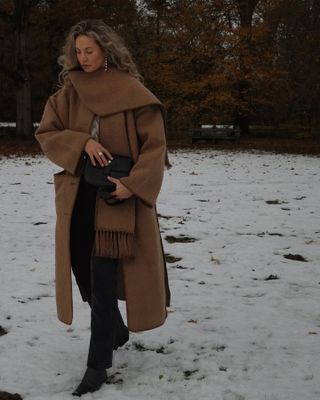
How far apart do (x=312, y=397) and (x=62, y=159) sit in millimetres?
1947

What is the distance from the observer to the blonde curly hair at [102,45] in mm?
2623

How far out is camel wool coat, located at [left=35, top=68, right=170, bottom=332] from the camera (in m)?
2.65

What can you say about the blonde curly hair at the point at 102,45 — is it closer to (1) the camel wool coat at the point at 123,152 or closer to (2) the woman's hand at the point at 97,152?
(1) the camel wool coat at the point at 123,152

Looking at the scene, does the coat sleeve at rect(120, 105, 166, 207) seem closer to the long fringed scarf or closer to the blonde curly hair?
the long fringed scarf

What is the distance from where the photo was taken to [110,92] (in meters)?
2.65

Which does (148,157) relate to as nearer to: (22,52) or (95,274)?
(95,274)

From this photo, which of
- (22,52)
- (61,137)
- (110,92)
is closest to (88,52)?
(110,92)

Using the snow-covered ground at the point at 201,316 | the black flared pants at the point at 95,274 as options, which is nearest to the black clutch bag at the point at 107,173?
the black flared pants at the point at 95,274

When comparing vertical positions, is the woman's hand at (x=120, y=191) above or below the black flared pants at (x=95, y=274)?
above

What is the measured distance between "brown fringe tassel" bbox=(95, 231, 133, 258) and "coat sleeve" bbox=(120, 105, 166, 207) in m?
0.22

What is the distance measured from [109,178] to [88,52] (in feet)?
2.20

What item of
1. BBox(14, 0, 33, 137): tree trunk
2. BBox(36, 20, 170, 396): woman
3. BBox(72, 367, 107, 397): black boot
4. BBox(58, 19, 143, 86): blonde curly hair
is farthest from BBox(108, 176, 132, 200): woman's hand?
BBox(14, 0, 33, 137): tree trunk

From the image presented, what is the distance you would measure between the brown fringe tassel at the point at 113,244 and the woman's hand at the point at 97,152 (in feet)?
1.25

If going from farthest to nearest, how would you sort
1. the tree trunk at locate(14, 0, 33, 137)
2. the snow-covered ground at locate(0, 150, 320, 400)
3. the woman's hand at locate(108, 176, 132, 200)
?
the tree trunk at locate(14, 0, 33, 137)
the snow-covered ground at locate(0, 150, 320, 400)
the woman's hand at locate(108, 176, 132, 200)
